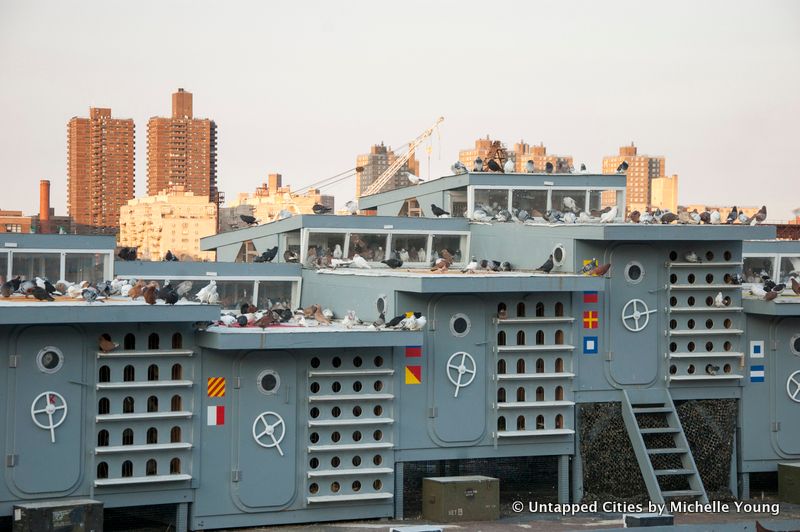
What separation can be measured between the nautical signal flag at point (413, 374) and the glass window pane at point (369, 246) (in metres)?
7.46

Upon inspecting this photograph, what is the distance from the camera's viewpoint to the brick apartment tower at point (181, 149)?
145 meters

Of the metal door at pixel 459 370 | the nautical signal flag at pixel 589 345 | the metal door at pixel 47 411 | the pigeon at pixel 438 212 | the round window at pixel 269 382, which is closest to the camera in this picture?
the metal door at pixel 47 411

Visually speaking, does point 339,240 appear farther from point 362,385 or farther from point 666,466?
point 666,466

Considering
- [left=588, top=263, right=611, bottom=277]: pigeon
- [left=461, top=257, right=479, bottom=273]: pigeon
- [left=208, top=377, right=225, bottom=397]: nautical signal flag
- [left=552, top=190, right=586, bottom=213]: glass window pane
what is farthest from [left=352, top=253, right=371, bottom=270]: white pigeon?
[left=208, top=377, right=225, bottom=397]: nautical signal flag

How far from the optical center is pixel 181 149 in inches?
5714

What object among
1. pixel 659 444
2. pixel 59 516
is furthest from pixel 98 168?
pixel 59 516

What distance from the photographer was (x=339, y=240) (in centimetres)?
3738

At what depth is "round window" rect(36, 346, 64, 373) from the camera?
26656 mm

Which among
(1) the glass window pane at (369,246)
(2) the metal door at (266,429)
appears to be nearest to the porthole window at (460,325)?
(2) the metal door at (266,429)

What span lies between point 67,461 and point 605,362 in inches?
522

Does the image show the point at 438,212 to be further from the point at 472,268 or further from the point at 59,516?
the point at 59,516

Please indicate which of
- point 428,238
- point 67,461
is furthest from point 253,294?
point 67,461

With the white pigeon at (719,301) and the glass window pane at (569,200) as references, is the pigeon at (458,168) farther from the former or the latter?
the white pigeon at (719,301)

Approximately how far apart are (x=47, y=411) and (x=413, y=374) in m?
8.43
